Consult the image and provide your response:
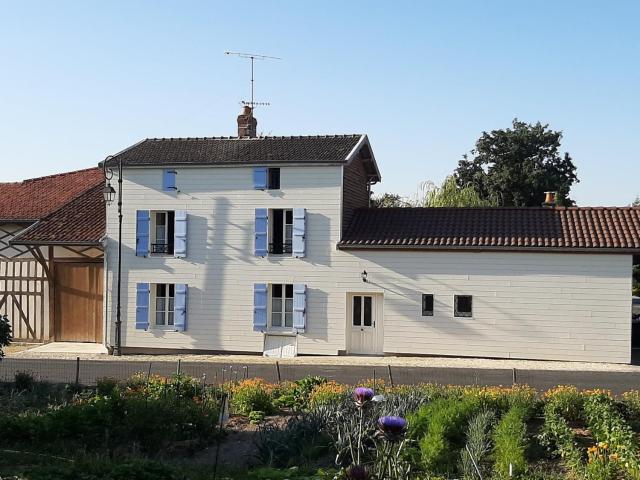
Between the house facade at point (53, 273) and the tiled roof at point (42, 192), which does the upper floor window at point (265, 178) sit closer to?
the house facade at point (53, 273)

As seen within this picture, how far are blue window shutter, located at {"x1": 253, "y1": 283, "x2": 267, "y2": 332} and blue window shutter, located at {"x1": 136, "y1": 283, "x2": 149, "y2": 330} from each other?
331 cm

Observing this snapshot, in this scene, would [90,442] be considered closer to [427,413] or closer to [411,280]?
[427,413]

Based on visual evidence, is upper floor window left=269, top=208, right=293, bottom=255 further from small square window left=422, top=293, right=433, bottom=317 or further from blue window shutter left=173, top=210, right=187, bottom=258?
small square window left=422, top=293, right=433, bottom=317

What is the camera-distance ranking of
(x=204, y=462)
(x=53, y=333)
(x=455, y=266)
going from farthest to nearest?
(x=53, y=333), (x=455, y=266), (x=204, y=462)

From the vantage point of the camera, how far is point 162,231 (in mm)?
22953

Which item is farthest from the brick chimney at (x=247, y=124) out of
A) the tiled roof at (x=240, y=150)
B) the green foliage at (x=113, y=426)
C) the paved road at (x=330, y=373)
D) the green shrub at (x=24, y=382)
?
the green foliage at (x=113, y=426)

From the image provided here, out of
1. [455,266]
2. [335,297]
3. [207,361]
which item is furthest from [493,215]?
[207,361]

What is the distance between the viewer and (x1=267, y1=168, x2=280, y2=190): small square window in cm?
2184

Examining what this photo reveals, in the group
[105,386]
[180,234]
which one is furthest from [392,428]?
[180,234]

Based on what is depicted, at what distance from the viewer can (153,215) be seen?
22781mm

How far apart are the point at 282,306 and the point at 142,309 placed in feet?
13.8

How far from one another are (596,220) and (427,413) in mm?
12778

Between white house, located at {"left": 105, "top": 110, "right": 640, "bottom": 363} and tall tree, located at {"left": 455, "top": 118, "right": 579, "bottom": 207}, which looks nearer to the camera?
white house, located at {"left": 105, "top": 110, "right": 640, "bottom": 363}

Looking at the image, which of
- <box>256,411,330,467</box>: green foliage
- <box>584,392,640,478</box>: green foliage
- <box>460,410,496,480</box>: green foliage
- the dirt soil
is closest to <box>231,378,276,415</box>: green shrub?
the dirt soil
